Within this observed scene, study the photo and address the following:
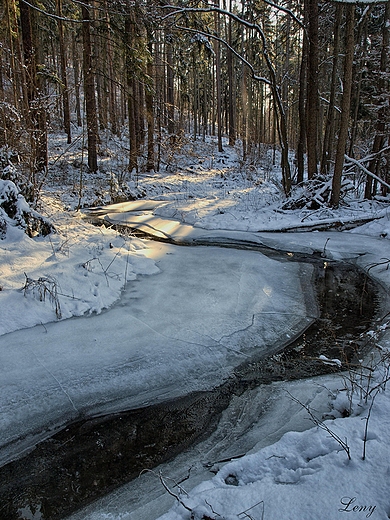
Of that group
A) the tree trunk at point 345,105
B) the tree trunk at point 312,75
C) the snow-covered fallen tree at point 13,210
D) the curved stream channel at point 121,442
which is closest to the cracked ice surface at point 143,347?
the curved stream channel at point 121,442

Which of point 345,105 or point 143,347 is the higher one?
point 345,105

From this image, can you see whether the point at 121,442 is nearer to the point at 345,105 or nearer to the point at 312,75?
the point at 345,105

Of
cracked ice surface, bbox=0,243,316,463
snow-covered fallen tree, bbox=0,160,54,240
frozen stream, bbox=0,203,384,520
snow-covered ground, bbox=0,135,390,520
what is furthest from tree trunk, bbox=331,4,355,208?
snow-covered fallen tree, bbox=0,160,54,240

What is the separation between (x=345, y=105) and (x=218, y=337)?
23.5 ft

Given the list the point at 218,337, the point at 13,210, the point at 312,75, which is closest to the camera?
the point at 218,337

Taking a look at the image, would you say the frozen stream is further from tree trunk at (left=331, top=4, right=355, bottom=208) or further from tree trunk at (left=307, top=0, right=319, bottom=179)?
tree trunk at (left=307, top=0, right=319, bottom=179)

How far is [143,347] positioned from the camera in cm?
375

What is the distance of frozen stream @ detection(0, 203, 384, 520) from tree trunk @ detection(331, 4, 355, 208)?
15.8 ft

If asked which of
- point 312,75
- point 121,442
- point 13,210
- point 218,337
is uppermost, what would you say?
point 312,75

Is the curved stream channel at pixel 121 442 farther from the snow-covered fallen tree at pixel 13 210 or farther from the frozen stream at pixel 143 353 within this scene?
the snow-covered fallen tree at pixel 13 210

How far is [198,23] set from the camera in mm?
10734

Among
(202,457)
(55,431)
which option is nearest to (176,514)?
(202,457)

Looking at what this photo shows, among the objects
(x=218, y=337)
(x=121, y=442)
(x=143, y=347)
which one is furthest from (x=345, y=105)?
(x=121, y=442)

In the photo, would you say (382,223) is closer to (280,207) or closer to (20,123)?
(280,207)
